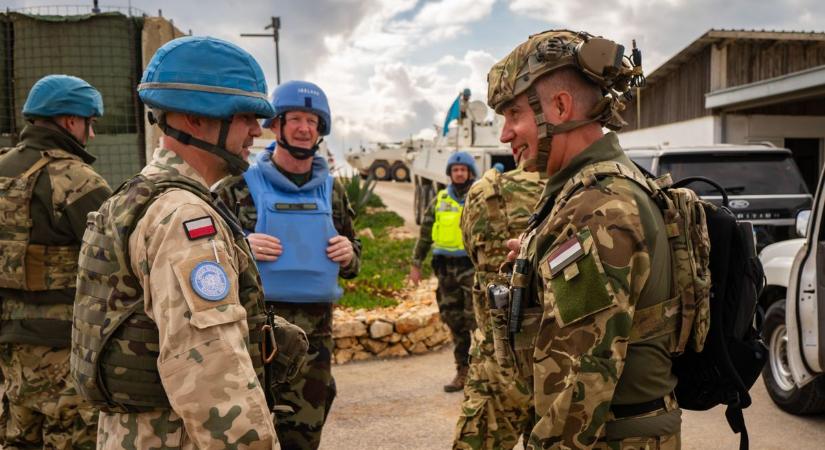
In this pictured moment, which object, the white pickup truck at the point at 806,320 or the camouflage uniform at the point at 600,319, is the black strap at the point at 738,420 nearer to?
the camouflage uniform at the point at 600,319

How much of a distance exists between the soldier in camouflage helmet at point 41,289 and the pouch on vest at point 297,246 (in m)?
0.84

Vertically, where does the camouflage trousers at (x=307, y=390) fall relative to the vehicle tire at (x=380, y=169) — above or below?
below

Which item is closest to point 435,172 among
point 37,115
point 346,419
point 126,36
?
point 126,36

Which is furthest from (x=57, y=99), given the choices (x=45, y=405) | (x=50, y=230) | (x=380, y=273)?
(x=380, y=273)

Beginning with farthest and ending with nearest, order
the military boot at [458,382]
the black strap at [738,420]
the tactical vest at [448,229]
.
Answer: the tactical vest at [448,229]
the military boot at [458,382]
the black strap at [738,420]

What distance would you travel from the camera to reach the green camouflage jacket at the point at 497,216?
395 cm

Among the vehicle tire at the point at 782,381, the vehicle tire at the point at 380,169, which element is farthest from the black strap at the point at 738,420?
the vehicle tire at the point at 380,169

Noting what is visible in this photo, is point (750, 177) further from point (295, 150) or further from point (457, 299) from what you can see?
point (295, 150)

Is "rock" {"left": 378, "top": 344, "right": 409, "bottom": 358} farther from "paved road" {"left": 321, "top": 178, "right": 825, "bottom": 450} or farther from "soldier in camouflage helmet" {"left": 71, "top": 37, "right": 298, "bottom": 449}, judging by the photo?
"soldier in camouflage helmet" {"left": 71, "top": 37, "right": 298, "bottom": 449}

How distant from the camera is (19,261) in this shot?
3.31 meters

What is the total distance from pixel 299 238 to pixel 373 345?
381cm

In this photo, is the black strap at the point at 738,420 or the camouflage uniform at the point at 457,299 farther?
the camouflage uniform at the point at 457,299

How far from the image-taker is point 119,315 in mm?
1760

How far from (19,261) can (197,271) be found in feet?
7.08
